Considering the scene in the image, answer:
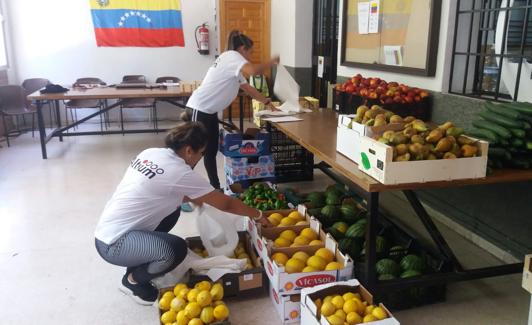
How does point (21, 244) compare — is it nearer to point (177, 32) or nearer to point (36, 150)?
point (36, 150)

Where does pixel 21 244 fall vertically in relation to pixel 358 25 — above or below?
below

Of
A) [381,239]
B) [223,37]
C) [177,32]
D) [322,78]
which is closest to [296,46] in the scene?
[322,78]

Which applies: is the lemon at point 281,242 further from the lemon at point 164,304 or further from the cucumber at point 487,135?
the cucumber at point 487,135

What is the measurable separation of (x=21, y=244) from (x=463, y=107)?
3.18 metres

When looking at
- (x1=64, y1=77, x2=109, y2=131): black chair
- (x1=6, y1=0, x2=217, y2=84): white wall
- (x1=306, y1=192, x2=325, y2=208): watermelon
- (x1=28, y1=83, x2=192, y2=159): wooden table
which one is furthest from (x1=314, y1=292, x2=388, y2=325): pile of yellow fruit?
(x1=6, y1=0, x2=217, y2=84): white wall

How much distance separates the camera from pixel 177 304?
203 centimetres

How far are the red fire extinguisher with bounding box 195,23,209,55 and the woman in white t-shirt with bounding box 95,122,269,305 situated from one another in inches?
227

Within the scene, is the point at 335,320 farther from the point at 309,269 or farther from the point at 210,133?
the point at 210,133

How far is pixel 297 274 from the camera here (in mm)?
2098

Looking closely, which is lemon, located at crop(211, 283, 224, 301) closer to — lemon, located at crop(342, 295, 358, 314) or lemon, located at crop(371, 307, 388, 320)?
lemon, located at crop(342, 295, 358, 314)

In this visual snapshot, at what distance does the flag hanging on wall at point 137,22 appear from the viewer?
7.34 meters

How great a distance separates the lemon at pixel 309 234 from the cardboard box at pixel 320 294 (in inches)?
18.8

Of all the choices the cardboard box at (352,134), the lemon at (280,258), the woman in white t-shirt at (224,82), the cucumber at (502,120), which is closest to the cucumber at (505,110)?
the cucumber at (502,120)

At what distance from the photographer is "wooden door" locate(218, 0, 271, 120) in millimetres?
7637
